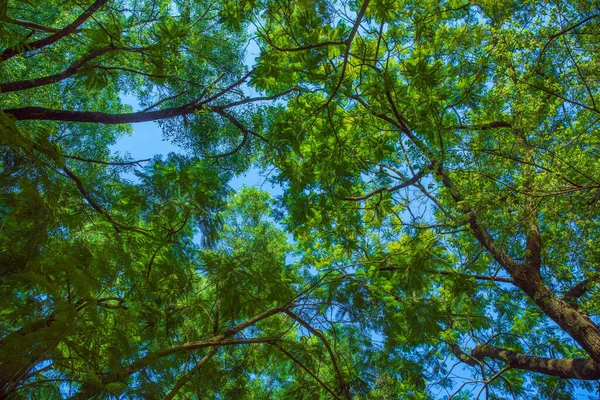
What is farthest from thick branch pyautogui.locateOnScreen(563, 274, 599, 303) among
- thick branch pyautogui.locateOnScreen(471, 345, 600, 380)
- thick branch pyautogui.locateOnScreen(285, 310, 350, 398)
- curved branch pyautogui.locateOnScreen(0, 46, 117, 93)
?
curved branch pyautogui.locateOnScreen(0, 46, 117, 93)

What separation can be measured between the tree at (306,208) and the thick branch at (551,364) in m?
0.02

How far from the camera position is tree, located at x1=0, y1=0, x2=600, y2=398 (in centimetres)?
312

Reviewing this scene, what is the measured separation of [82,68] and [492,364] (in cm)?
754

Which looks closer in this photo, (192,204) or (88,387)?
(88,387)

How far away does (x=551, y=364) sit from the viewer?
5211mm

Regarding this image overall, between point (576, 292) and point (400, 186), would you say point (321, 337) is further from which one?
point (576, 292)

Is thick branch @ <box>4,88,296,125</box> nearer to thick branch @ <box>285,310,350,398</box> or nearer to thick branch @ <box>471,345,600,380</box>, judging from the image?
thick branch @ <box>285,310,350,398</box>

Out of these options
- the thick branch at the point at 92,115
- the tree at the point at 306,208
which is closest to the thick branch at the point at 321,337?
the tree at the point at 306,208

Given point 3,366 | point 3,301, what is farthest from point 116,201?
point 3,366

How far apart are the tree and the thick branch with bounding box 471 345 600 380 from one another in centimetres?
2

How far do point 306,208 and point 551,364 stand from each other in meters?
4.02

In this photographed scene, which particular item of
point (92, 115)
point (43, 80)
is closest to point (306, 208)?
point (92, 115)

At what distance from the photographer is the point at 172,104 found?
6.67 metres

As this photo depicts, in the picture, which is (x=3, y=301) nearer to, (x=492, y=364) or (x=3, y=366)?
(x=3, y=366)
